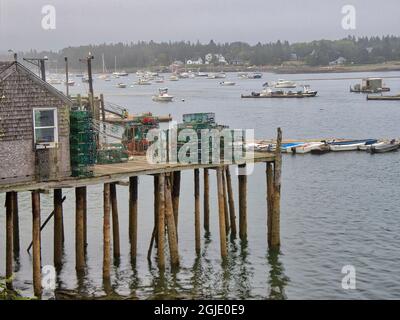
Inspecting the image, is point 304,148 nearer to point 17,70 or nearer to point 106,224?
point 106,224

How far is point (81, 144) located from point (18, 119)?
2613 millimetres

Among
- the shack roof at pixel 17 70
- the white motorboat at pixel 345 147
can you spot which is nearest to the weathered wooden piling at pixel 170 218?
the shack roof at pixel 17 70

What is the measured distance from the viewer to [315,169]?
60.5m

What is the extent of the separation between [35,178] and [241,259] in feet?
33.7

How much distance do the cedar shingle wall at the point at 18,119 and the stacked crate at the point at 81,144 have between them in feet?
4.00

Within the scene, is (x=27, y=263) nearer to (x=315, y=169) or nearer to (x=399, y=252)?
(x=399, y=252)

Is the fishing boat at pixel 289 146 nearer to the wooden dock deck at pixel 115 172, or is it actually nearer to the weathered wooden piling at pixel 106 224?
the wooden dock deck at pixel 115 172

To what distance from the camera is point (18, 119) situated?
26.0m

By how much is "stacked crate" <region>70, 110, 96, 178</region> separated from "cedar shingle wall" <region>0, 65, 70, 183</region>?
1.22m

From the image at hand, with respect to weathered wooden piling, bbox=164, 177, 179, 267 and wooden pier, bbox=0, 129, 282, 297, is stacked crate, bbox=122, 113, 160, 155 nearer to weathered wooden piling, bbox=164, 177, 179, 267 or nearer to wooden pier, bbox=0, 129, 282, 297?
wooden pier, bbox=0, 129, 282, 297

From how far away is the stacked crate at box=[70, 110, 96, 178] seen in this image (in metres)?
27.4

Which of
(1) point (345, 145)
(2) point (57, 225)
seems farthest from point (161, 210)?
→ (1) point (345, 145)

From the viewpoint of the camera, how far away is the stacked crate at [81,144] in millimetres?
27406
